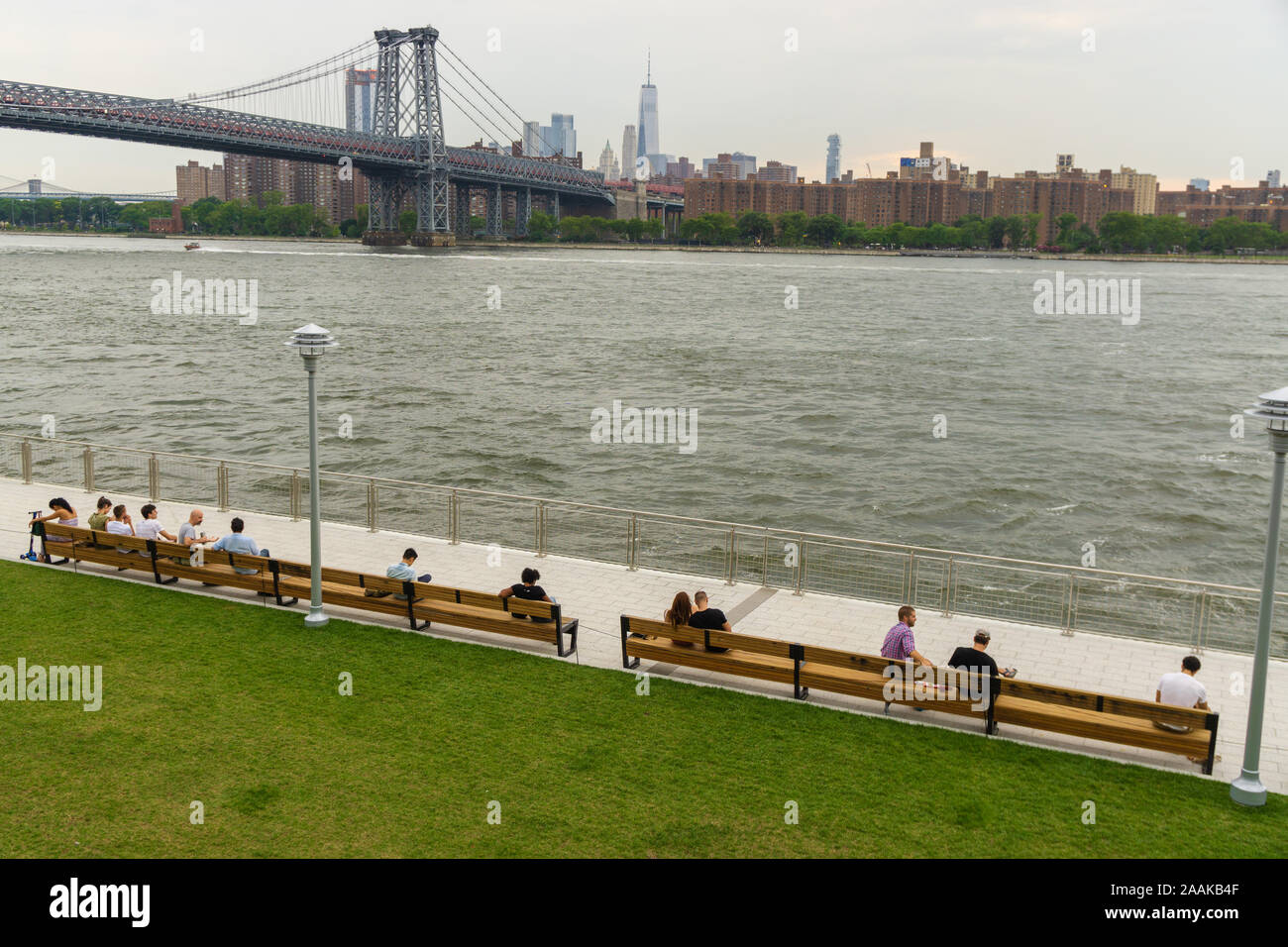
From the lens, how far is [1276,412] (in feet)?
Answer: 22.1

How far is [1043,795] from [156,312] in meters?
58.0

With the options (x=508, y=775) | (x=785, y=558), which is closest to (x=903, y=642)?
(x=508, y=775)

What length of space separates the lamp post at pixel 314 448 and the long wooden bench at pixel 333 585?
0.23 meters

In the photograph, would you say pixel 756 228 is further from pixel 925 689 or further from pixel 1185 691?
pixel 1185 691

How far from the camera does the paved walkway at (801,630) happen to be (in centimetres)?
840

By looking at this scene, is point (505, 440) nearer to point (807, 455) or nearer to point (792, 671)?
point (807, 455)

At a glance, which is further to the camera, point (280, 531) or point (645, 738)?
point (280, 531)

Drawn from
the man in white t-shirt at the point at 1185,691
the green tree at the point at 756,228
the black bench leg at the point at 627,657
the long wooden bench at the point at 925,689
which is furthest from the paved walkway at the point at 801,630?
the green tree at the point at 756,228

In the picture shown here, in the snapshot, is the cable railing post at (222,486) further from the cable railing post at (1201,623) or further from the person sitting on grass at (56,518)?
the cable railing post at (1201,623)

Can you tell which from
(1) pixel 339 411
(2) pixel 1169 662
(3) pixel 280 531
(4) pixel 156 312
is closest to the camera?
(2) pixel 1169 662

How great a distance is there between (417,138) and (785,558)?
112m
